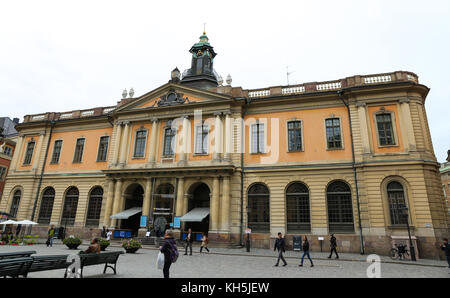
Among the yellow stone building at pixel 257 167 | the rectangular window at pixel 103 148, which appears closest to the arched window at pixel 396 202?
the yellow stone building at pixel 257 167

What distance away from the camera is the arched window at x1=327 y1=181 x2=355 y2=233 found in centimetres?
2109

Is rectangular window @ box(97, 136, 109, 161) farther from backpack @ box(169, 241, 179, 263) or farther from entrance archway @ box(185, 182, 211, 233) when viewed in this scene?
backpack @ box(169, 241, 179, 263)

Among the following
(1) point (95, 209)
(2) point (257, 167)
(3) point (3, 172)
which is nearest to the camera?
(2) point (257, 167)

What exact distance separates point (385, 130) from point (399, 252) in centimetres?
930

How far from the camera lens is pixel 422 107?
22.3 meters

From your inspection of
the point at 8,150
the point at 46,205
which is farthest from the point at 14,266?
the point at 8,150

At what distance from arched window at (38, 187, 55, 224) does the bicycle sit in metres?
32.4

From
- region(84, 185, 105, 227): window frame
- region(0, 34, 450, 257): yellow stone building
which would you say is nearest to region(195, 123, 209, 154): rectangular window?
region(0, 34, 450, 257): yellow stone building

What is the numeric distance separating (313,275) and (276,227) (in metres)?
10.9

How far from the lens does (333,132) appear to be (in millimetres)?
23312

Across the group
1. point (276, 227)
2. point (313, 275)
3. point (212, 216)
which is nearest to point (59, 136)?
point (212, 216)

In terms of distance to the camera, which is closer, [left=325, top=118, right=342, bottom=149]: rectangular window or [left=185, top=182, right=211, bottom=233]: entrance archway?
[left=325, top=118, right=342, bottom=149]: rectangular window

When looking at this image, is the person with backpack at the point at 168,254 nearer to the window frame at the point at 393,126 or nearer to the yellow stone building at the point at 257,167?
the yellow stone building at the point at 257,167

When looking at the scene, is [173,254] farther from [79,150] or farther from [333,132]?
[79,150]
